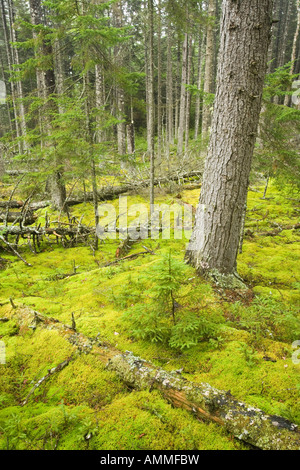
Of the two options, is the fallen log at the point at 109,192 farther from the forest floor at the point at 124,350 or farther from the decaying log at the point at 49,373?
the decaying log at the point at 49,373

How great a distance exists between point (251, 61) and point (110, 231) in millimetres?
5612

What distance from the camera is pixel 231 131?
3.63 m

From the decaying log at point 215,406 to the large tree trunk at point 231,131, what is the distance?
2152mm

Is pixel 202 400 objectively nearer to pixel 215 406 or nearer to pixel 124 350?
pixel 215 406

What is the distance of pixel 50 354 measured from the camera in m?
2.79

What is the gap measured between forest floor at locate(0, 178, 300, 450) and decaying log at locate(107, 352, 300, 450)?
0.08 m

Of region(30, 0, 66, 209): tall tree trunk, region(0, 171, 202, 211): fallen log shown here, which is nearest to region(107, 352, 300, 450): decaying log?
region(30, 0, 66, 209): tall tree trunk

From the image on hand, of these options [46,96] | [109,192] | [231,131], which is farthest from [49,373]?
[109,192]

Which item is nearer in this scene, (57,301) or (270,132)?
(57,301)

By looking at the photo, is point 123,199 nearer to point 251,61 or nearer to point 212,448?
point 251,61

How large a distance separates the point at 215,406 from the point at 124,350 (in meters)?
1.23

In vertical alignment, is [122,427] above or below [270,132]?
below

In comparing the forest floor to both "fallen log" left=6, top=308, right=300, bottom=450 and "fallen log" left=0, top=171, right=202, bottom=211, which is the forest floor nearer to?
"fallen log" left=6, top=308, right=300, bottom=450
